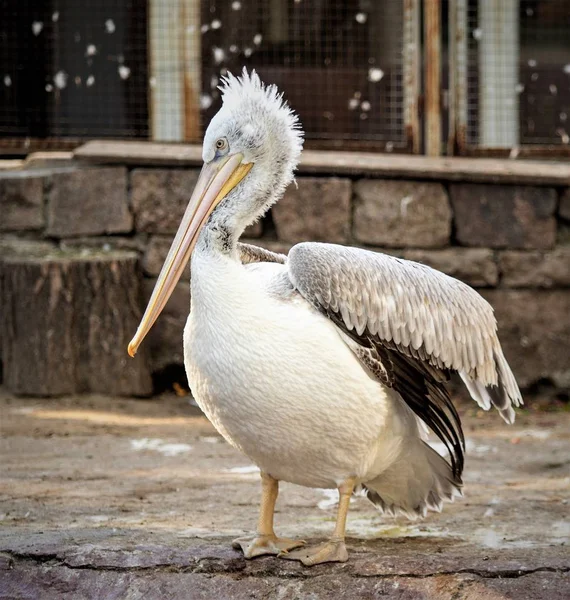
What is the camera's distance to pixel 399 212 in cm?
649

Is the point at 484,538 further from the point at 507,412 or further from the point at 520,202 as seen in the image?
the point at 520,202

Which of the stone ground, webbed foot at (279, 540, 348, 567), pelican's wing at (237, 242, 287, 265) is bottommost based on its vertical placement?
the stone ground

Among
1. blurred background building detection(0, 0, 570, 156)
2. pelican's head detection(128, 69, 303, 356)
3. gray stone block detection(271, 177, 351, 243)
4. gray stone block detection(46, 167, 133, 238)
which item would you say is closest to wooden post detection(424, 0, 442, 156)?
blurred background building detection(0, 0, 570, 156)

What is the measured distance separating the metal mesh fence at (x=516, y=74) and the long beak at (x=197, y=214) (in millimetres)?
3585

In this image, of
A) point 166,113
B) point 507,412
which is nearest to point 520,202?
point 166,113

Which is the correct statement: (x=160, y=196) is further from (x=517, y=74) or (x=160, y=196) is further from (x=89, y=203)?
(x=517, y=74)

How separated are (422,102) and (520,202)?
33.4 inches

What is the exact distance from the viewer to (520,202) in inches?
256

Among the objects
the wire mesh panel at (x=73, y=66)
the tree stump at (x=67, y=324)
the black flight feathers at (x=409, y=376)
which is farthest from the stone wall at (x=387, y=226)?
the black flight feathers at (x=409, y=376)

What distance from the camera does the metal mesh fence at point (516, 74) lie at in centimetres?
676

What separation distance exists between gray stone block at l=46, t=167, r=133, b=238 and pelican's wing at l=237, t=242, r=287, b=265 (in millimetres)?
2875

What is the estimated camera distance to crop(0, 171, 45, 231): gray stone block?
662 cm

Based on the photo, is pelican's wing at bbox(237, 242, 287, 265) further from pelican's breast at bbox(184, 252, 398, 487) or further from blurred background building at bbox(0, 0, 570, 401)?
blurred background building at bbox(0, 0, 570, 401)

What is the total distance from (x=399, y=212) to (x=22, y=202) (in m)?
2.27
